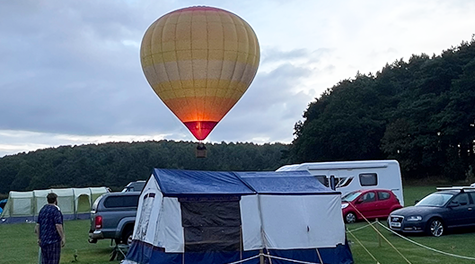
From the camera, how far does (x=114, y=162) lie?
7888 cm

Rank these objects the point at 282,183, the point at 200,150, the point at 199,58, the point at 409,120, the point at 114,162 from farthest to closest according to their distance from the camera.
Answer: the point at 114,162 → the point at 409,120 → the point at 200,150 → the point at 199,58 → the point at 282,183

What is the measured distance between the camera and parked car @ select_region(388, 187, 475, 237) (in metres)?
17.5

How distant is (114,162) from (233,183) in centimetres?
6770

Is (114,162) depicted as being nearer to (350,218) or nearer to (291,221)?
(350,218)

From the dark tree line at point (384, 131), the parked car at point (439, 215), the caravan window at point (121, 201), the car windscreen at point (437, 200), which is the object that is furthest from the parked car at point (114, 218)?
the dark tree line at point (384, 131)

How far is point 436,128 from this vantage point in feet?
164

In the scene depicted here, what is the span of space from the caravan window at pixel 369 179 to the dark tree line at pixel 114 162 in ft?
147

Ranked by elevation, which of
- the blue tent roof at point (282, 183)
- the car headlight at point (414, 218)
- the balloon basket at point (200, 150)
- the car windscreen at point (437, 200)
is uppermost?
the balloon basket at point (200, 150)

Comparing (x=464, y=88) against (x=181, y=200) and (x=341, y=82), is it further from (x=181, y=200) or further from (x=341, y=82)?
(x=181, y=200)

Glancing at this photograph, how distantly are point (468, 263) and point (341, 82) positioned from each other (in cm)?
5339

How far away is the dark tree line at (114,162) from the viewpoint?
74.3 metres

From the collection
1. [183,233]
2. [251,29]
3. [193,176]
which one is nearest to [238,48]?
[251,29]

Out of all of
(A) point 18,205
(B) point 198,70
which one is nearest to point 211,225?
(B) point 198,70

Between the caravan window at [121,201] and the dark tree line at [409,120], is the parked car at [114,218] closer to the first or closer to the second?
the caravan window at [121,201]
